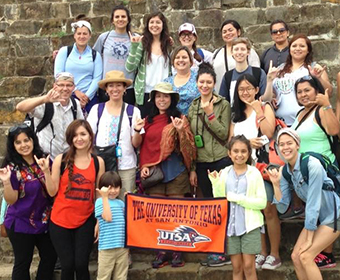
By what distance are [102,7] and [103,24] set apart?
43 centimetres

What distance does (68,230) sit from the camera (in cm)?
643

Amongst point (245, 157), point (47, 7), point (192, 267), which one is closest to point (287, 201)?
point (245, 157)

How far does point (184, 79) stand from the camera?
7.46 metres

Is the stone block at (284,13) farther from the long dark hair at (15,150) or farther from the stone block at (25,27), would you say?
the long dark hair at (15,150)

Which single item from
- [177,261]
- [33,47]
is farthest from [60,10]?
[177,261]

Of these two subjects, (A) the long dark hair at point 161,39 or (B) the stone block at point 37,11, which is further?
(B) the stone block at point 37,11

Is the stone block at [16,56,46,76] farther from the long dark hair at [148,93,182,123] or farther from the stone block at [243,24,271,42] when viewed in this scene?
the long dark hair at [148,93,182,123]

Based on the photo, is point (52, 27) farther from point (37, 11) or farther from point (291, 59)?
point (291, 59)

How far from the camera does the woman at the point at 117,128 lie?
694 centimetres

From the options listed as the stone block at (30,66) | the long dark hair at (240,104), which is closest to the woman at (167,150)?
the long dark hair at (240,104)

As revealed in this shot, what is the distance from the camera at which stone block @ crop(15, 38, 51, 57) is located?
36.4 feet

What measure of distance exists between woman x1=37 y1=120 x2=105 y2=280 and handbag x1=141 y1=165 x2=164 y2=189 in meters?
0.56

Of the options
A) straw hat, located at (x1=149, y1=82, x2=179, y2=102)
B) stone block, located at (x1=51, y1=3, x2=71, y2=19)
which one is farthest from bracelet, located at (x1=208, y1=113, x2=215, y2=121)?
stone block, located at (x1=51, y1=3, x2=71, y2=19)

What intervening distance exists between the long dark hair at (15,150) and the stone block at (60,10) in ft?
18.4
